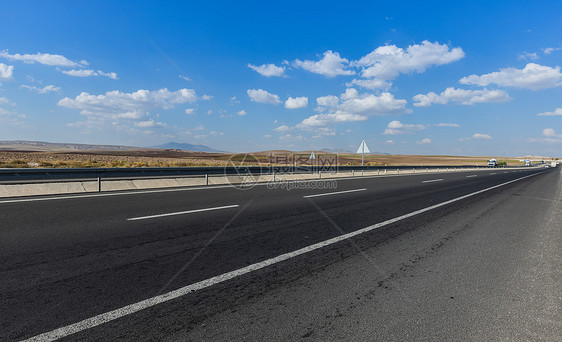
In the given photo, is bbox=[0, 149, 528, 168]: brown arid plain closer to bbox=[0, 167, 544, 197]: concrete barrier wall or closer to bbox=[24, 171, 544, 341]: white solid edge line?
bbox=[0, 167, 544, 197]: concrete barrier wall

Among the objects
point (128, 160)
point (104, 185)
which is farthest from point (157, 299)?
point (128, 160)

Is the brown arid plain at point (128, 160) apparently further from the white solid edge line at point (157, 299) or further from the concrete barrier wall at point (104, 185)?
the white solid edge line at point (157, 299)

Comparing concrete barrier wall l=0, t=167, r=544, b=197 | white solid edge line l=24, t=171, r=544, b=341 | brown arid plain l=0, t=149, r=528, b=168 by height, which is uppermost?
brown arid plain l=0, t=149, r=528, b=168

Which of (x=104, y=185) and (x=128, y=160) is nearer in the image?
(x=104, y=185)

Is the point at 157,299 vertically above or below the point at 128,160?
below

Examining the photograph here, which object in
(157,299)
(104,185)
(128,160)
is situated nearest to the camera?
(157,299)

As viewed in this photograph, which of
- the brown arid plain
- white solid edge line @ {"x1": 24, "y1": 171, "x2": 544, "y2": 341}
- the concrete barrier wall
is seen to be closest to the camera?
white solid edge line @ {"x1": 24, "y1": 171, "x2": 544, "y2": 341}

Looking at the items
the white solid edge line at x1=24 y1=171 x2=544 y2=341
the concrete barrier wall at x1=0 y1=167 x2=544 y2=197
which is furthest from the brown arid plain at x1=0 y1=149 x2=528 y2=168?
the white solid edge line at x1=24 y1=171 x2=544 y2=341

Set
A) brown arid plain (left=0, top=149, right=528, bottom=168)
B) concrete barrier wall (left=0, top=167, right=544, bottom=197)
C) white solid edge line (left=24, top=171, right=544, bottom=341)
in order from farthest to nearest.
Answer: brown arid plain (left=0, top=149, right=528, bottom=168)
concrete barrier wall (left=0, top=167, right=544, bottom=197)
white solid edge line (left=24, top=171, right=544, bottom=341)

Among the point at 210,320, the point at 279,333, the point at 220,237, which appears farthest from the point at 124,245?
the point at 279,333

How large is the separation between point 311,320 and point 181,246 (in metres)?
2.67

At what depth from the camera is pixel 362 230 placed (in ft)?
19.0

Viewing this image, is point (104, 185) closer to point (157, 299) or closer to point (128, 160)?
point (157, 299)

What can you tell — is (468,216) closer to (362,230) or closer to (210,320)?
(362,230)
